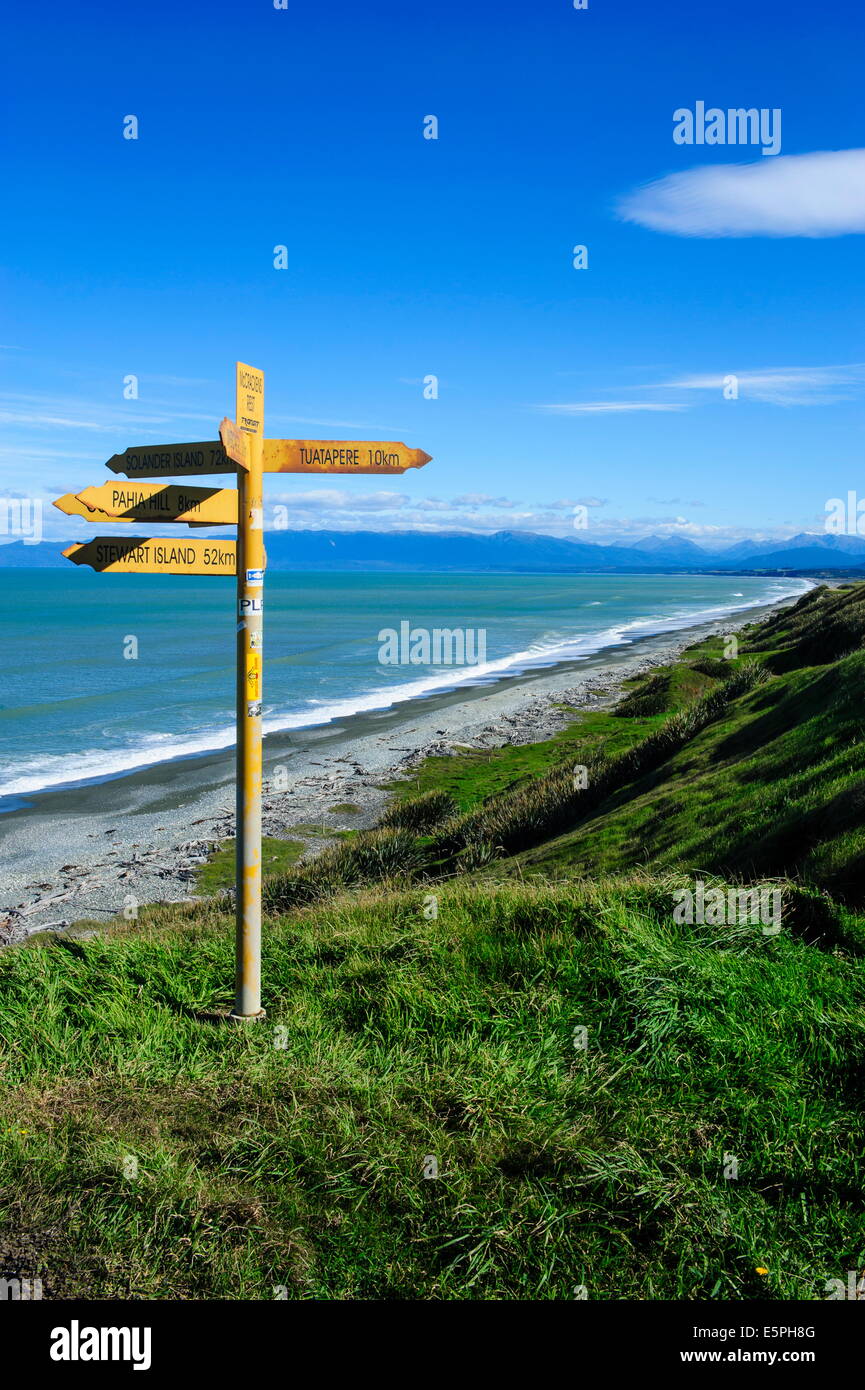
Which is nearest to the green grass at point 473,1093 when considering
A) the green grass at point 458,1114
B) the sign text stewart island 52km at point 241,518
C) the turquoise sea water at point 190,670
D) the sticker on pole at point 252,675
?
the green grass at point 458,1114

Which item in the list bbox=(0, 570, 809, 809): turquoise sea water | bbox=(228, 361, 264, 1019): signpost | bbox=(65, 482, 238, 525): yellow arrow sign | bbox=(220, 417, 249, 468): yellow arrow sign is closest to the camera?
bbox=(220, 417, 249, 468): yellow arrow sign

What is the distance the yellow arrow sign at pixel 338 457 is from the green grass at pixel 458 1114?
9.91 ft

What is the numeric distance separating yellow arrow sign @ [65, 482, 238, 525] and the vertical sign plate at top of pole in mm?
208

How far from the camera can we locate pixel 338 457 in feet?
18.9

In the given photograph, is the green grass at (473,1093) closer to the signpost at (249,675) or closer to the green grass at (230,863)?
the signpost at (249,675)

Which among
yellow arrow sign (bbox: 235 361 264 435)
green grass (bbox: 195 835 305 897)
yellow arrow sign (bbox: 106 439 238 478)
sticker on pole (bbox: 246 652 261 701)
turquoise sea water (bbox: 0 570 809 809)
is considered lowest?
green grass (bbox: 195 835 305 897)

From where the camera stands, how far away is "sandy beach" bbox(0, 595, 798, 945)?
1723 centimetres

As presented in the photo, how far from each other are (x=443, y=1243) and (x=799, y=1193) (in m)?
1.48

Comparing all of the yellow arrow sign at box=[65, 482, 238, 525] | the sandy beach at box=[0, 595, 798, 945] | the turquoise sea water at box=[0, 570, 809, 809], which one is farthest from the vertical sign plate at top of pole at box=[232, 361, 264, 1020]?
the turquoise sea water at box=[0, 570, 809, 809]

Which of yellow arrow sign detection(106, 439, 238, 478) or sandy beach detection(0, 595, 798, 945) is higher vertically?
yellow arrow sign detection(106, 439, 238, 478)

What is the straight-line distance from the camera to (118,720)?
36.7m

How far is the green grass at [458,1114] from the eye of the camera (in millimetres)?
3666

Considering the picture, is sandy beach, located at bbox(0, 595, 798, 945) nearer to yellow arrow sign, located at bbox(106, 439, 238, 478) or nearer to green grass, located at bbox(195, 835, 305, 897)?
green grass, located at bbox(195, 835, 305, 897)
